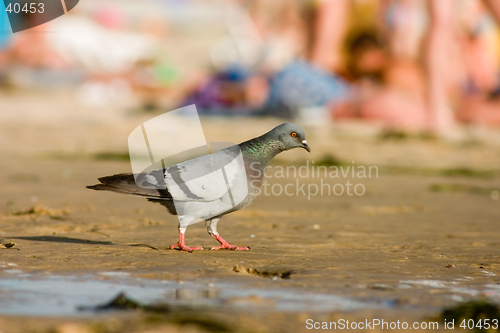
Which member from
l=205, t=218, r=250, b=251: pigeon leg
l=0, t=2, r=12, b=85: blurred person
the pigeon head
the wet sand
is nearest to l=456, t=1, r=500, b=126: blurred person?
the wet sand

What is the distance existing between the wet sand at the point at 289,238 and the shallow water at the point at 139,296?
75 millimetres

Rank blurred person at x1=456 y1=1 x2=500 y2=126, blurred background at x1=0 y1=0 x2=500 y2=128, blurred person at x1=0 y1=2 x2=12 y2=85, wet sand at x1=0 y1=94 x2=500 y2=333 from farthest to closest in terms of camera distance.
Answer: blurred person at x1=0 y1=2 x2=12 y2=85 < blurred person at x1=456 y1=1 x2=500 y2=126 < blurred background at x1=0 y1=0 x2=500 y2=128 < wet sand at x1=0 y1=94 x2=500 y2=333

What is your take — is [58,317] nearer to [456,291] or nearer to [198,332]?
[198,332]

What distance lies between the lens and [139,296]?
10.3 ft

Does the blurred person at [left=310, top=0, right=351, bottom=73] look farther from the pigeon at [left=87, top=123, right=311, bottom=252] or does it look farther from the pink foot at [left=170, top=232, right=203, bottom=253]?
the pink foot at [left=170, top=232, right=203, bottom=253]

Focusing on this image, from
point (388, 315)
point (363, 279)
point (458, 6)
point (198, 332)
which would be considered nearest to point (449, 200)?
point (363, 279)

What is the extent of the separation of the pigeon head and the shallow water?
155cm

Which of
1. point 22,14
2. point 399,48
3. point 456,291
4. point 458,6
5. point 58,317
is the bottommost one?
point 456,291

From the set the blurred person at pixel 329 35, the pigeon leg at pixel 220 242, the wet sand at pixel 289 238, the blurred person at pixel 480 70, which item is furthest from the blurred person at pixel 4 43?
the pigeon leg at pixel 220 242

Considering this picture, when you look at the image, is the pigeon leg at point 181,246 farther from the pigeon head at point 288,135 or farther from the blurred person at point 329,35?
the blurred person at point 329,35

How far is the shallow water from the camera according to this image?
A: 2.94 metres

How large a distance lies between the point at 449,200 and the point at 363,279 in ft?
12.8

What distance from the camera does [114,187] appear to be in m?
4.39

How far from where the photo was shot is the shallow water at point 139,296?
2.94 metres
